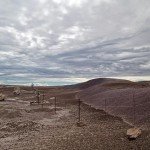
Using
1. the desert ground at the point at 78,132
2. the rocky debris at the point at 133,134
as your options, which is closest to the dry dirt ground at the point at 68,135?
the desert ground at the point at 78,132

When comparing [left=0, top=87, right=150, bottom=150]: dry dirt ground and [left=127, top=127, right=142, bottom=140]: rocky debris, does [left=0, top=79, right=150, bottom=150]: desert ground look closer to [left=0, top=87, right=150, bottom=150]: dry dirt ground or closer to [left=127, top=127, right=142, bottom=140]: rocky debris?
[left=0, top=87, right=150, bottom=150]: dry dirt ground

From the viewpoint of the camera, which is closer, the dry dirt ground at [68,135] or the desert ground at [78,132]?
the dry dirt ground at [68,135]

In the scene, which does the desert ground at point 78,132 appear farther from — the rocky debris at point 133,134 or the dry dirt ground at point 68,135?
the rocky debris at point 133,134

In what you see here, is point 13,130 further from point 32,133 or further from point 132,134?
point 132,134

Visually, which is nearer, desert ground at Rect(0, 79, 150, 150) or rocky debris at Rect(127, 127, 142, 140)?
desert ground at Rect(0, 79, 150, 150)

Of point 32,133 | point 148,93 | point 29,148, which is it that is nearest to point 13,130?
point 32,133

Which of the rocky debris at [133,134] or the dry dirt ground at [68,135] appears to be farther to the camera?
the rocky debris at [133,134]

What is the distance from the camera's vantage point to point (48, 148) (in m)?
22.1

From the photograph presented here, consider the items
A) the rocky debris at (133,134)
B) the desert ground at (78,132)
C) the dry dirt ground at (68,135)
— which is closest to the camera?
the dry dirt ground at (68,135)

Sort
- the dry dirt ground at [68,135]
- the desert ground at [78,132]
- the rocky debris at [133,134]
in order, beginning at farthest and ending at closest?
the rocky debris at [133,134] < the desert ground at [78,132] < the dry dirt ground at [68,135]

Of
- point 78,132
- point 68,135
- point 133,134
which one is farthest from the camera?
point 78,132

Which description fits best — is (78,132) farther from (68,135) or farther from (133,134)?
(133,134)

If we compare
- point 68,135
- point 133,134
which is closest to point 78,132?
point 68,135

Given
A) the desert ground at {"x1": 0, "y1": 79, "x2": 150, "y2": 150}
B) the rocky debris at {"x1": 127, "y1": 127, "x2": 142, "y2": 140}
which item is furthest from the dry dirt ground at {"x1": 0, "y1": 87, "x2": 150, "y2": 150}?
the rocky debris at {"x1": 127, "y1": 127, "x2": 142, "y2": 140}
